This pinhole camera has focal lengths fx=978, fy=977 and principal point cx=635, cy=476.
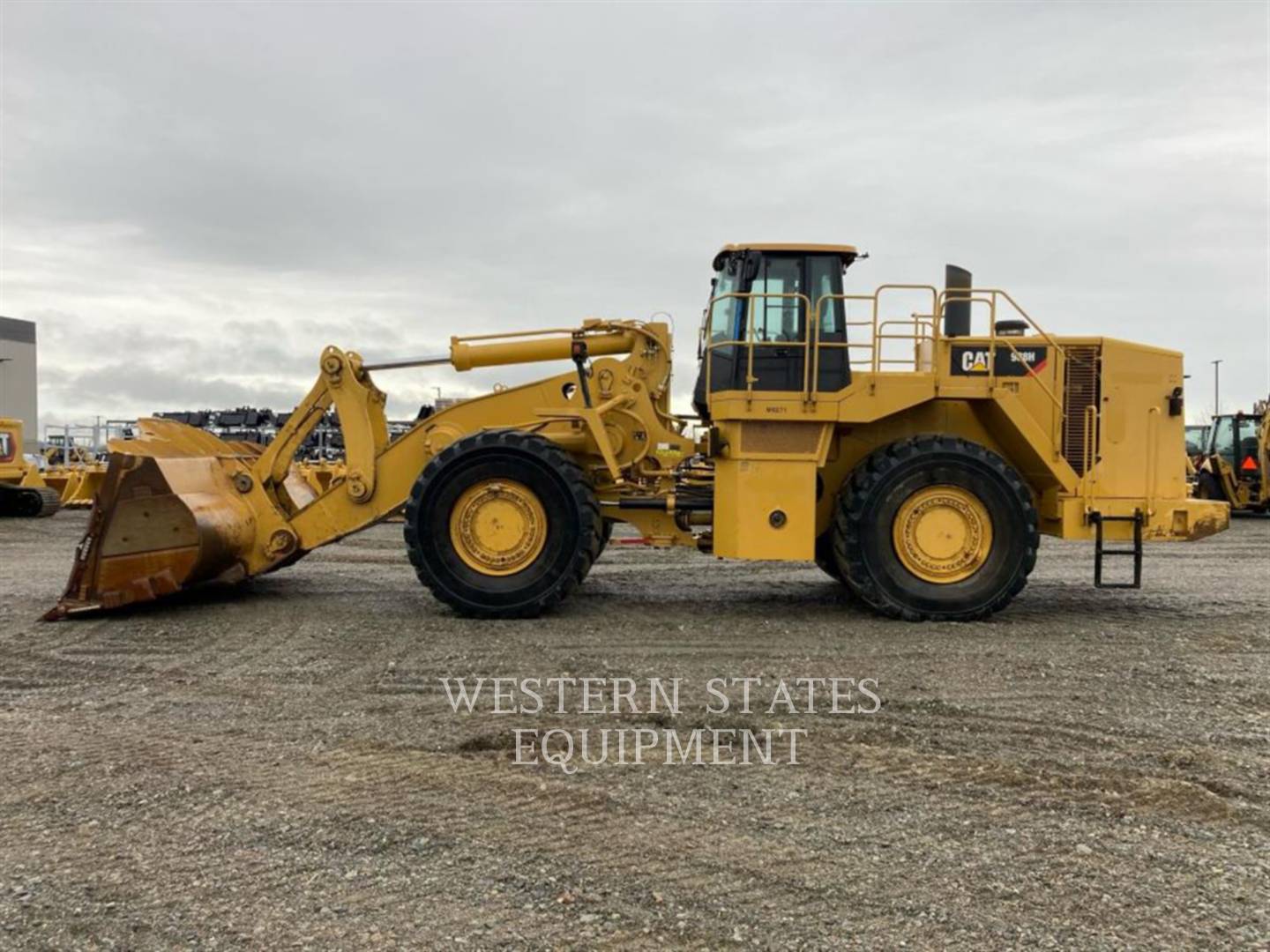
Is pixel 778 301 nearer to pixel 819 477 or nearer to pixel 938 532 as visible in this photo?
pixel 819 477

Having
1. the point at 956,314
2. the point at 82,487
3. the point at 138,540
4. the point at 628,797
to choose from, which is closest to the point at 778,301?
the point at 956,314

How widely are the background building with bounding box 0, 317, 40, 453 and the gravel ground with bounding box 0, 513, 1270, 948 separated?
59307 mm

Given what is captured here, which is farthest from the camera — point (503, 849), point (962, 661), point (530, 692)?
point (962, 661)

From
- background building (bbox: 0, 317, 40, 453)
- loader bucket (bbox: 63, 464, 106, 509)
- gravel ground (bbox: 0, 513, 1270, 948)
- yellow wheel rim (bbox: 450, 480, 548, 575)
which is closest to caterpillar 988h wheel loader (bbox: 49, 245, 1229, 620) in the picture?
yellow wheel rim (bbox: 450, 480, 548, 575)

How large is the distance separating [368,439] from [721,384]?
127 inches

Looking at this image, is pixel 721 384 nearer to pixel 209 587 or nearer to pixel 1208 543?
pixel 209 587

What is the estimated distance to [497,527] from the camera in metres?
8.27

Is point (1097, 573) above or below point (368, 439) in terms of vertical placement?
below

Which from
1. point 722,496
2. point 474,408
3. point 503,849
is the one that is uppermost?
point 474,408

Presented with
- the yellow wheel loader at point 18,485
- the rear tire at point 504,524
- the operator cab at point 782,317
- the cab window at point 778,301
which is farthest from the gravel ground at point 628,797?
the yellow wheel loader at point 18,485

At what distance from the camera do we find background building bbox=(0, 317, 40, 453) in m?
57.5

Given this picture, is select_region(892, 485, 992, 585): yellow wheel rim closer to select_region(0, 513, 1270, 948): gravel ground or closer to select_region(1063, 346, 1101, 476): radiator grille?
select_region(0, 513, 1270, 948): gravel ground

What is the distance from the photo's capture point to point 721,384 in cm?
849

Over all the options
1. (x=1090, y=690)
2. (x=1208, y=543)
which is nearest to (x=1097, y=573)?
(x=1090, y=690)
